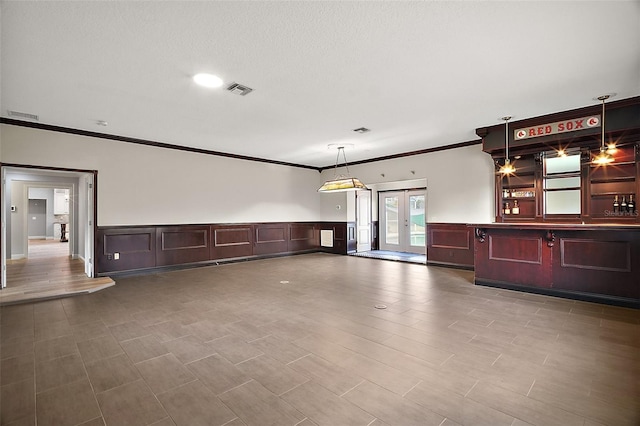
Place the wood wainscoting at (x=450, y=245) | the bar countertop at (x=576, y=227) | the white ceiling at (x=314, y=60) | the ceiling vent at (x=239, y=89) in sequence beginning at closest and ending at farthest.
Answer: the white ceiling at (x=314, y=60)
the ceiling vent at (x=239, y=89)
the bar countertop at (x=576, y=227)
the wood wainscoting at (x=450, y=245)

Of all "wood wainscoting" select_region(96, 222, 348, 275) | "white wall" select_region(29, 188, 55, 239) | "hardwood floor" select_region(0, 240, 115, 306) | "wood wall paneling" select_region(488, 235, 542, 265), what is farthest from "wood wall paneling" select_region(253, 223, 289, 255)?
"white wall" select_region(29, 188, 55, 239)

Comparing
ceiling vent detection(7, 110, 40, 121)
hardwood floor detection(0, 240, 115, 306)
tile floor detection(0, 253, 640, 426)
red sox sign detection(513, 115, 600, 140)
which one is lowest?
tile floor detection(0, 253, 640, 426)

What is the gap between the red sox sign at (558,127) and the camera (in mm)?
4846

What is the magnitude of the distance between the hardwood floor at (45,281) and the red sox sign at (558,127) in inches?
302

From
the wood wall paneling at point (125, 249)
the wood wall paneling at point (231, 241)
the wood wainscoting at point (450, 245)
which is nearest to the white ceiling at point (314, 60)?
the wood wall paneling at point (125, 249)

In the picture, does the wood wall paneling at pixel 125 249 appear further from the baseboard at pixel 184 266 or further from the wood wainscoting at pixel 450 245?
the wood wainscoting at pixel 450 245

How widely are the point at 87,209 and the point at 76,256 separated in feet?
12.1

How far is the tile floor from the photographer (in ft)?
6.54

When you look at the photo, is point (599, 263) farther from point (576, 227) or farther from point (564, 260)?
point (576, 227)

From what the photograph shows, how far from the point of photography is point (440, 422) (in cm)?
188

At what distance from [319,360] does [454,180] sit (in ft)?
19.0

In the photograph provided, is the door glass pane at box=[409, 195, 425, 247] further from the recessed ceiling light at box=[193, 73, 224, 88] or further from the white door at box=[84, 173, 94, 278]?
the white door at box=[84, 173, 94, 278]

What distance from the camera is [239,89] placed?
3904 mm

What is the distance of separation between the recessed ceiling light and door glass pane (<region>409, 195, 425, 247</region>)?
7581 millimetres
